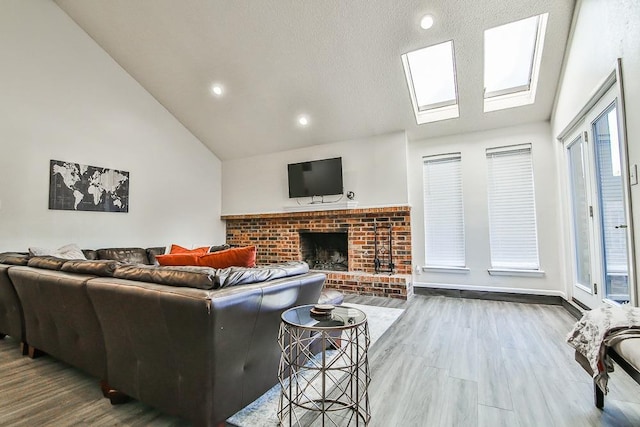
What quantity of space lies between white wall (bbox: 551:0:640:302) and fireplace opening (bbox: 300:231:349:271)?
351cm

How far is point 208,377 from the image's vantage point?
135 centimetres

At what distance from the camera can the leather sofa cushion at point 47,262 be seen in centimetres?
210

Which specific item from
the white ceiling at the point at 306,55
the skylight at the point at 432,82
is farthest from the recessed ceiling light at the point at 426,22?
the skylight at the point at 432,82

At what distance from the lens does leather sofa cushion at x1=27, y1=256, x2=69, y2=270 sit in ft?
6.88

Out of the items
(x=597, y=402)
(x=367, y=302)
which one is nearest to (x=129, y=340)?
(x=597, y=402)

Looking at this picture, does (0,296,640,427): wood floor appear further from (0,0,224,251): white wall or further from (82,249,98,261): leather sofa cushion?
(0,0,224,251): white wall

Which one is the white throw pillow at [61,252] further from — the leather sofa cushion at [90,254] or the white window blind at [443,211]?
the white window blind at [443,211]

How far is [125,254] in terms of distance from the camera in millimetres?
4379

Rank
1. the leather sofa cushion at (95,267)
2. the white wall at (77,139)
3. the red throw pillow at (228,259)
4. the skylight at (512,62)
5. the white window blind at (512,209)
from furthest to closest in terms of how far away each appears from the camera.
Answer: the white window blind at (512,209) < the white wall at (77,139) < the skylight at (512,62) < the red throw pillow at (228,259) < the leather sofa cushion at (95,267)

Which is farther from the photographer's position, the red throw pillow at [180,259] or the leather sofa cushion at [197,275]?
the red throw pillow at [180,259]

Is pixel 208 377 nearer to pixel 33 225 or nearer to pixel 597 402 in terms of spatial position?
pixel 597 402

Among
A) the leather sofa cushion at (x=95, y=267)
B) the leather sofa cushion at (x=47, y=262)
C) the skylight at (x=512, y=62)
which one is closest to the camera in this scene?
the leather sofa cushion at (x=95, y=267)

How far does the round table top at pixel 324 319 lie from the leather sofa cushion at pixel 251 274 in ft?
0.74

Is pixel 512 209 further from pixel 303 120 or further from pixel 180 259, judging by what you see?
pixel 180 259
